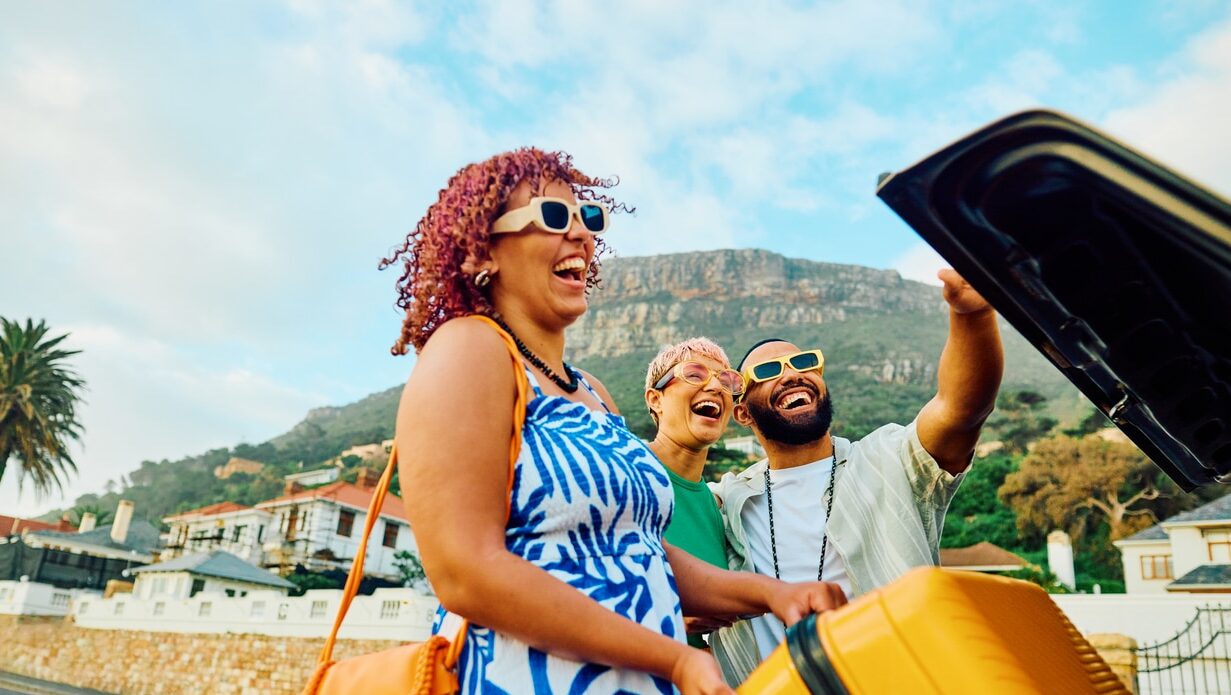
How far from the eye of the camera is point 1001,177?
1.26 metres

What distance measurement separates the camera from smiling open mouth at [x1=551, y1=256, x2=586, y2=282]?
1797 mm

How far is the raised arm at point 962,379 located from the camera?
2.07 meters

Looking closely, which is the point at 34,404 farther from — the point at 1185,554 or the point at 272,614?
the point at 1185,554

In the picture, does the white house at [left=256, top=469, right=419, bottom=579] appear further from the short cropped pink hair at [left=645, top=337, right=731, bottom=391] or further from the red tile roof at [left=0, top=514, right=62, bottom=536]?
the short cropped pink hair at [left=645, top=337, right=731, bottom=391]

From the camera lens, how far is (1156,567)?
108 ft

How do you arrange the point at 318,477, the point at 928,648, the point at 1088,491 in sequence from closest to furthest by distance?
1. the point at 928,648
2. the point at 1088,491
3. the point at 318,477

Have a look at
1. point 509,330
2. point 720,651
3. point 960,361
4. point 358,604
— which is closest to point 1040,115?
point 509,330

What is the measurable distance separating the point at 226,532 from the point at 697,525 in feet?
184

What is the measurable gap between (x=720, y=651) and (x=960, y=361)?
1284 millimetres

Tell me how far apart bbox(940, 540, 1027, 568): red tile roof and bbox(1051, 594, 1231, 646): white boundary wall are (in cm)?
1895

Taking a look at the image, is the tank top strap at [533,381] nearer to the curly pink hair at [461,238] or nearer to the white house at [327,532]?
the curly pink hair at [461,238]

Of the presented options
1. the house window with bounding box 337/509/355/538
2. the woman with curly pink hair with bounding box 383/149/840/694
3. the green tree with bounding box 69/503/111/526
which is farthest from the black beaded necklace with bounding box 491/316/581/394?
the green tree with bounding box 69/503/111/526

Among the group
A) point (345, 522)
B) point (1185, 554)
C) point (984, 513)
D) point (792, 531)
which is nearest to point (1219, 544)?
point (1185, 554)

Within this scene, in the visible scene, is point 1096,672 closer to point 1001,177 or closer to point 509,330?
point 1001,177
